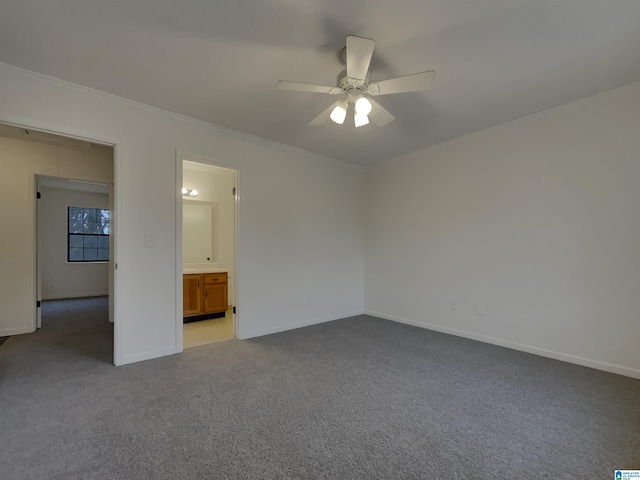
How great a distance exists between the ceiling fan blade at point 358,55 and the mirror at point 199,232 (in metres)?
4.17

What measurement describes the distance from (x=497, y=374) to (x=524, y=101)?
2.56 m

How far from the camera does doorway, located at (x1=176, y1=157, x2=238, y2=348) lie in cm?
456

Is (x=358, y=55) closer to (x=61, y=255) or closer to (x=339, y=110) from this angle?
(x=339, y=110)

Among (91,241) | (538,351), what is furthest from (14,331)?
(538,351)

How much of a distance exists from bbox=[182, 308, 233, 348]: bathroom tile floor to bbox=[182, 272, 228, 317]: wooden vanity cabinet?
0.59ft

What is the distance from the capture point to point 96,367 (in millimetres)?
2750

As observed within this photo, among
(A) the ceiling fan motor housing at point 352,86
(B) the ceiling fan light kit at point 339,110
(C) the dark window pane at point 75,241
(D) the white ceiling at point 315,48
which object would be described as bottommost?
(C) the dark window pane at point 75,241

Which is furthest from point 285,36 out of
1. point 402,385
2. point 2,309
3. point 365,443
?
point 2,309

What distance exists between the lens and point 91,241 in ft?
24.6

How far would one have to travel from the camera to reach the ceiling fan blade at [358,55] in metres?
1.67

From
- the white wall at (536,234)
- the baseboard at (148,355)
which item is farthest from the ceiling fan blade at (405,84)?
the baseboard at (148,355)

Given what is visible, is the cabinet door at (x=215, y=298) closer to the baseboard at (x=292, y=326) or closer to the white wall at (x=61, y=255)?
the baseboard at (x=292, y=326)

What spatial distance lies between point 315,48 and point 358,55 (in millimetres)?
460

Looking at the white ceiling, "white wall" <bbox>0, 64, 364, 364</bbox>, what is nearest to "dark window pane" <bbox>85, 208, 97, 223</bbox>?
"white wall" <bbox>0, 64, 364, 364</bbox>
